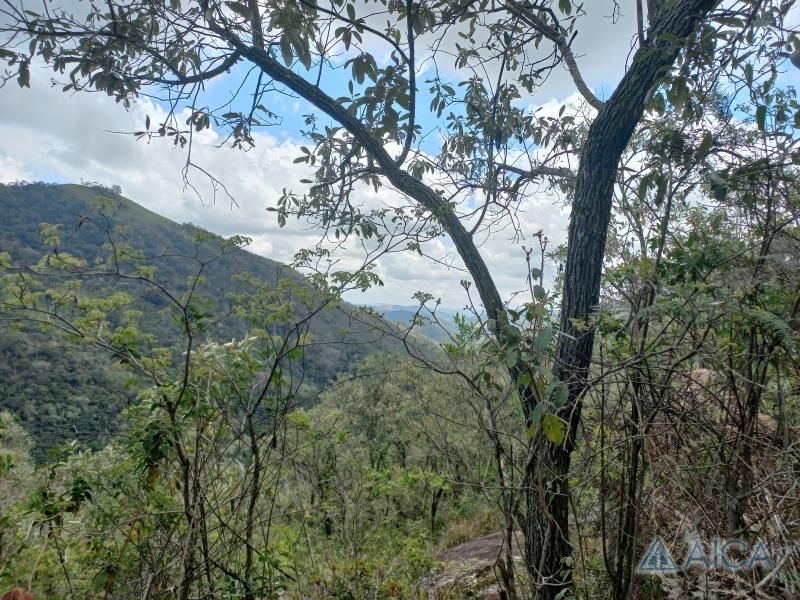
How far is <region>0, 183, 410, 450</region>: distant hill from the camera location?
2594 mm

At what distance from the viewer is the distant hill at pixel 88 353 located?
8.51ft

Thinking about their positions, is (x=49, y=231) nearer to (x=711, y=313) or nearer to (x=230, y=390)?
(x=230, y=390)

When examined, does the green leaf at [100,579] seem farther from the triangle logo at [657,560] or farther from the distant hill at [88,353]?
the triangle logo at [657,560]

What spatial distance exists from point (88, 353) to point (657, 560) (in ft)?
9.97

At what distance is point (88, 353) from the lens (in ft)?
7.91

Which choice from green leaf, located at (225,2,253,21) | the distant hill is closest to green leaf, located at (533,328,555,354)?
the distant hill

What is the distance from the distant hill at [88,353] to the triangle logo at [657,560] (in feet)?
5.33

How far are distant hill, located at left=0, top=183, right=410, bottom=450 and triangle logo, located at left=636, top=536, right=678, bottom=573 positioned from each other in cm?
162

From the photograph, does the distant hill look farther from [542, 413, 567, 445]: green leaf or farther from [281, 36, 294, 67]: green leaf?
[542, 413, 567, 445]: green leaf

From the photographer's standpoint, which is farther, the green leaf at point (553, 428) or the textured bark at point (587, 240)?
the textured bark at point (587, 240)

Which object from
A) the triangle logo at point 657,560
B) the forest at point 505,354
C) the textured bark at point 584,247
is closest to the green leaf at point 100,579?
the forest at point 505,354

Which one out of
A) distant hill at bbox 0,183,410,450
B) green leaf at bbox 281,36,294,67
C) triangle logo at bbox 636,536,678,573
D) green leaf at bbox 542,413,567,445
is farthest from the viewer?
distant hill at bbox 0,183,410,450

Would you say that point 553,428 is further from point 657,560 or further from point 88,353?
point 88,353

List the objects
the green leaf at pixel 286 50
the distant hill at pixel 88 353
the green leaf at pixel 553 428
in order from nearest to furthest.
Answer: the green leaf at pixel 553 428
the green leaf at pixel 286 50
the distant hill at pixel 88 353
